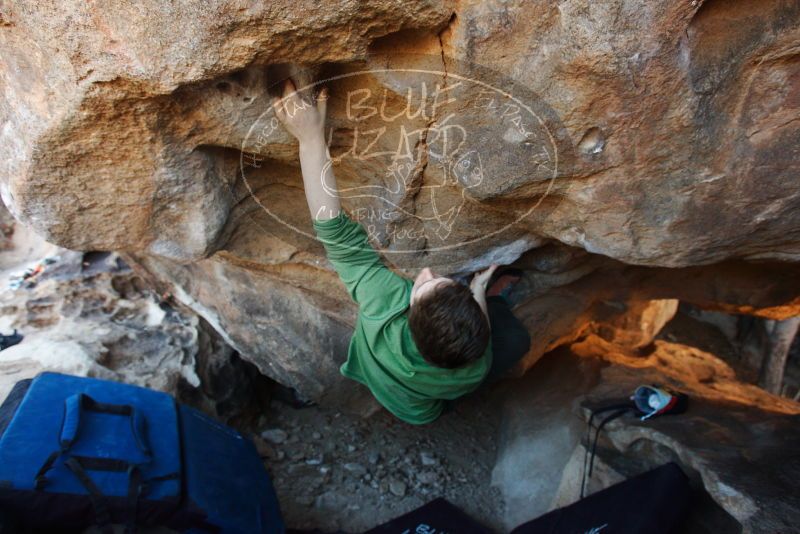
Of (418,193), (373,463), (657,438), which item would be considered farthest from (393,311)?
(373,463)

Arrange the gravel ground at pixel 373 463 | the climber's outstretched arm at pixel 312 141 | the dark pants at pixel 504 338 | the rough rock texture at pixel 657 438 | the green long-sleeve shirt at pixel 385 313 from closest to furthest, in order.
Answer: the climber's outstretched arm at pixel 312 141
the green long-sleeve shirt at pixel 385 313
the rough rock texture at pixel 657 438
the dark pants at pixel 504 338
the gravel ground at pixel 373 463

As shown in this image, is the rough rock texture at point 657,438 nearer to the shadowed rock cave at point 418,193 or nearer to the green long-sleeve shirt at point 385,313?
the shadowed rock cave at point 418,193

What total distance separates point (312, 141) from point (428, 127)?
0.28 m

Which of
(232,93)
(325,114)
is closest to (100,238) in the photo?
(232,93)

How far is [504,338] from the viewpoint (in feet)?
5.89

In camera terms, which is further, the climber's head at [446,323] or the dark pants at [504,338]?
the dark pants at [504,338]

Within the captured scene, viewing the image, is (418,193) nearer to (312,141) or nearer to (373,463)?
(312,141)

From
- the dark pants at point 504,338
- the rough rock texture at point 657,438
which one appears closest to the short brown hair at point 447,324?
the dark pants at point 504,338

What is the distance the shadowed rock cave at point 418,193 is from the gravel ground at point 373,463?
0.05ft

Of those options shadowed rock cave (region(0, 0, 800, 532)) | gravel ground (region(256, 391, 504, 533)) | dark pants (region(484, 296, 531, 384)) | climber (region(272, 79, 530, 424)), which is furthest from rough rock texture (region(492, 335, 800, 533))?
climber (region(272, 79, 530, 424))

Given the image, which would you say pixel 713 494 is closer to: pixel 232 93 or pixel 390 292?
pixel 390 292

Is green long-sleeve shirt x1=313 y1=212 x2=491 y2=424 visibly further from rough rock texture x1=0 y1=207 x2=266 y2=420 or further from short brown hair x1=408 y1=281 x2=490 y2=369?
rough rock texture x1=0 y1=207 x2=266 y2=420

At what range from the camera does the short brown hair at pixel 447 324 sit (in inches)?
49.9

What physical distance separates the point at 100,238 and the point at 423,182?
887 mm
